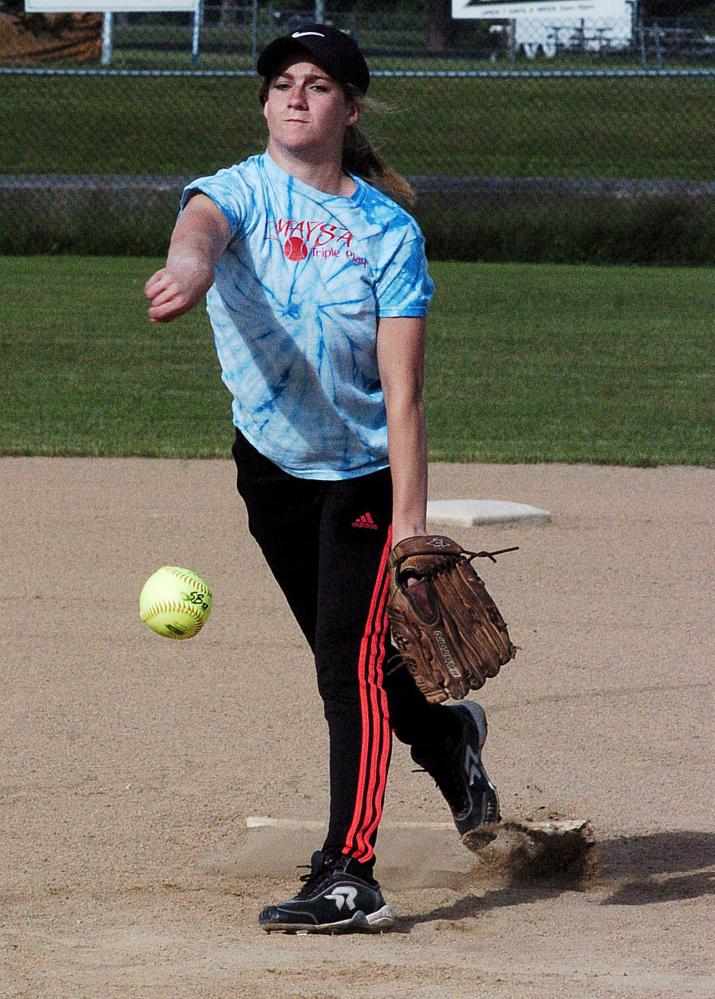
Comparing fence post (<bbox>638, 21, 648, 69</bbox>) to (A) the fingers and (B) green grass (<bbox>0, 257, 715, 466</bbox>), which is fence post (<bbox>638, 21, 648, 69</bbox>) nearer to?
(B) green grass (<bbox>0, 257, 715, 466</bbox>)

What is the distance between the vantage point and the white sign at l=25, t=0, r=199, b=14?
1388cm

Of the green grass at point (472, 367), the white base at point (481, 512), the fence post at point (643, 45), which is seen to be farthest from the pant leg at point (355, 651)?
the fence post at point (643, 45)

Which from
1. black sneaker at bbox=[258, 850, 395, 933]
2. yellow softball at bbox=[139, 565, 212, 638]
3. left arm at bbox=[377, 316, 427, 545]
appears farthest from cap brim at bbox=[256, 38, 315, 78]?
black sneaker at bbox=[258, 850, 395, 933]

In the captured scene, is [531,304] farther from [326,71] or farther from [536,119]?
[326,71]

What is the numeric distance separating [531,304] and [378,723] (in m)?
10.7

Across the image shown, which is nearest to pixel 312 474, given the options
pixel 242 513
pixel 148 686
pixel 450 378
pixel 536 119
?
pixel 148 686

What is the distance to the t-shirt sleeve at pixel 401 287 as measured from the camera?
2814 mm

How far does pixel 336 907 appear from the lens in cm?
282

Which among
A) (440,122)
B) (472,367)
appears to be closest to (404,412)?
(472,367)

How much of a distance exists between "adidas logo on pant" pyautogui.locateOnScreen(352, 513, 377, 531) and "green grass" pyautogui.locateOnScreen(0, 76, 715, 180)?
1428 centimetres

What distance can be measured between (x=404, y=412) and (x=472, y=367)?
7865 mm

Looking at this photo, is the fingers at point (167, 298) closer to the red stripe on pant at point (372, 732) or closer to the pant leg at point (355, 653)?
the pant leg at point (355, 653)

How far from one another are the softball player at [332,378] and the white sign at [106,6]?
11.7 meters

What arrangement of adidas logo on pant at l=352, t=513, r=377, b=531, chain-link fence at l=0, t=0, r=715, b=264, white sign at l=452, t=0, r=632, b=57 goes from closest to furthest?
adidas logo on pant at l=352, t=513, r=377, b=531 < white sign at l=452, t=0, r=632, b=57 < chain-link fence at l=0, t=0, r=715, b=264
